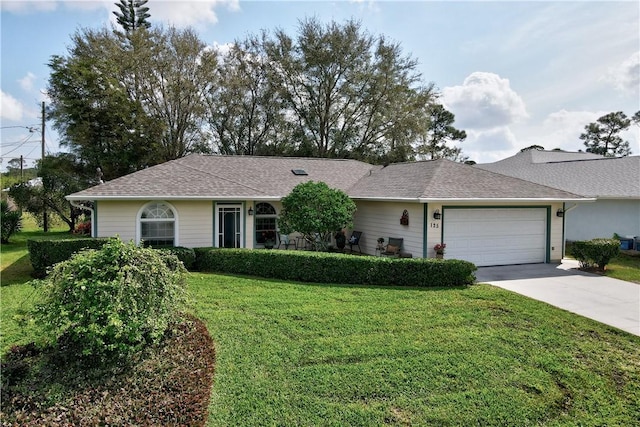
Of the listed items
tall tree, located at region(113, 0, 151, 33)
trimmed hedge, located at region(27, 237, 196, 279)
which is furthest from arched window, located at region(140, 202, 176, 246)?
tall tree, located at region(113, 0, 151, 33)

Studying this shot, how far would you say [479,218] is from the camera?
510 inches

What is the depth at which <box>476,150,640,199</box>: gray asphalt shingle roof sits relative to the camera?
1731 centimetres

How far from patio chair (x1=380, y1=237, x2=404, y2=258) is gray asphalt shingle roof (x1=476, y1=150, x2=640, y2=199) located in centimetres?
1017

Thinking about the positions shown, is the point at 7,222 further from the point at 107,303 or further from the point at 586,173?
the point at 586,173

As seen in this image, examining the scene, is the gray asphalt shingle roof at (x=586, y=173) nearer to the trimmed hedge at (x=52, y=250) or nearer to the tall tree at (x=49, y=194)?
the trimmed hedge at (x=52, y=250)

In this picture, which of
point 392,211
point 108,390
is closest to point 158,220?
point 392,211

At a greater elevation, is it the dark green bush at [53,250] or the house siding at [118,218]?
the house siding at [118,218]

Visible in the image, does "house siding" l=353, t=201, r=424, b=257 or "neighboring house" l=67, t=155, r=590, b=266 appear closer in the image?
"neighboring house" l=67, t=155, r=590, b=266

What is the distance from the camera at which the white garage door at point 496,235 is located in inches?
498

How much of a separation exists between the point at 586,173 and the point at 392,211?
12.8m

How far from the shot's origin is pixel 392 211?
14.0 metres

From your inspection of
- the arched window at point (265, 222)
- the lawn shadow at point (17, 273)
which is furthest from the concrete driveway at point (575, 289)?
the lawn shadow at point (17, 273)

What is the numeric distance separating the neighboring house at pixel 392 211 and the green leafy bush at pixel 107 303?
22.9 ft

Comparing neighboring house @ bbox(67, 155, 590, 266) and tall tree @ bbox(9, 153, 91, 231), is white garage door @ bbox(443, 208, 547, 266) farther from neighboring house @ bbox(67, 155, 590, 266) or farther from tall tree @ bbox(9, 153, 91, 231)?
tall tree @ bbox(9, 153, 91, 231)
